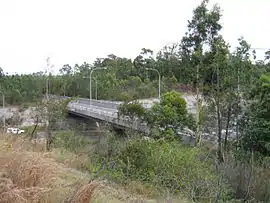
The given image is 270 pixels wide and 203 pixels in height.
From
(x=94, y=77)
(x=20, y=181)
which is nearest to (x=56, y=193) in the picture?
(x=20, y=181)

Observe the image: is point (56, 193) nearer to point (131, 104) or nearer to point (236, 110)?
point (236, 110)

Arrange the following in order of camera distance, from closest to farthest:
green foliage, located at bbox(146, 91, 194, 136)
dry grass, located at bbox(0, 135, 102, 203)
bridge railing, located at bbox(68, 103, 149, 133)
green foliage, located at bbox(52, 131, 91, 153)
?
1. dry grass, located at bbox(0, 135, 102, 203)
2. green foliage, located at bbox(52, 131, 91, 153)
3. green foliage, located at bbox(146, 91, 194, 136)
4. bridge railing, located at bbox(68, 103, 149, 133)

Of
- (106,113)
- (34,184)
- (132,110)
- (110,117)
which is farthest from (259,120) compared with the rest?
(106,113)

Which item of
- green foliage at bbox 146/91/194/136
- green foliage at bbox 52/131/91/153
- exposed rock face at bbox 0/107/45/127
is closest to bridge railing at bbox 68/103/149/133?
green foliage at bbox 146/91/194/136

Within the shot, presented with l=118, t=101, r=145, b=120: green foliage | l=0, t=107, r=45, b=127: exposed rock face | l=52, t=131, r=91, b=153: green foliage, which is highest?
l=118, t=101, r=145, b=120: green foliage

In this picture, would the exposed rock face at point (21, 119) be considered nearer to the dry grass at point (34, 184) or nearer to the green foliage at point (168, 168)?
the green foliage at point (168, 168)

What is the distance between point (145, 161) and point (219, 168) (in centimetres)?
238

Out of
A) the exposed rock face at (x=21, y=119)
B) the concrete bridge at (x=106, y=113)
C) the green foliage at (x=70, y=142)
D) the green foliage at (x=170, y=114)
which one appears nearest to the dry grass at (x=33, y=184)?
the green foliage at (x=70, y=142)

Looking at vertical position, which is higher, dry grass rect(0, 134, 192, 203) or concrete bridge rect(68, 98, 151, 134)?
dry grass rect(0, 134, 192, 203)

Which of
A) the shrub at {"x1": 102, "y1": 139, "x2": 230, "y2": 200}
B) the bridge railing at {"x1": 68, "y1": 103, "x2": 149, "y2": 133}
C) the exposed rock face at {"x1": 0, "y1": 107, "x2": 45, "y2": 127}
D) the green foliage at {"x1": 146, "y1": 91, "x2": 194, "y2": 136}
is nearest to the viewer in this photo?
the shrub at {"x1": 102, "y1": 139, "x2": 230, "y2": 200}

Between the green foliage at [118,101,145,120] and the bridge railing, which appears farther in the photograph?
the green foliage at [118,101,145,120]

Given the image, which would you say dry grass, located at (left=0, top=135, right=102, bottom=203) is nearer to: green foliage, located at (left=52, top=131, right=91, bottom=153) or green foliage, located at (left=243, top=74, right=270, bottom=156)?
green foliage, located at (left=52, top=131, right=91, bottom=153)

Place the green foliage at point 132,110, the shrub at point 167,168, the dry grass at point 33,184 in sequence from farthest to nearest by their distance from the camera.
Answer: the green foliage at point 132,110 < the shrub at point 167,168 < the dry grass at point 33,184

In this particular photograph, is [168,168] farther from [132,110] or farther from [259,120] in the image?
[132,110]
